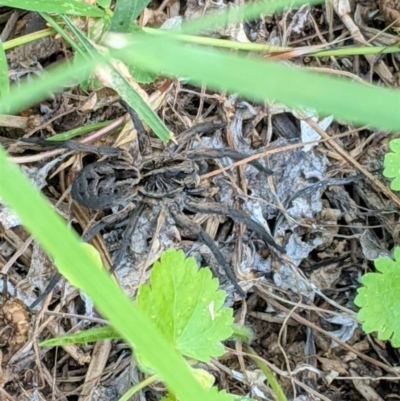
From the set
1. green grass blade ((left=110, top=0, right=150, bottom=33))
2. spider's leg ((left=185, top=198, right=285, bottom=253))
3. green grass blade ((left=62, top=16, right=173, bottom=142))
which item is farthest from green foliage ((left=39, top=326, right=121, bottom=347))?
green grass blade ((left=110, top=0, right=150, bottom=33))

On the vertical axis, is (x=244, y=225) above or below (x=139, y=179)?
below

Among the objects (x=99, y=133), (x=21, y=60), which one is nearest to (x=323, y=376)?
(x=99, y=133)

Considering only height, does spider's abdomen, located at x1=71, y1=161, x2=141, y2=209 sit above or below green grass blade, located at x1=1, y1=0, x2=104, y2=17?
below

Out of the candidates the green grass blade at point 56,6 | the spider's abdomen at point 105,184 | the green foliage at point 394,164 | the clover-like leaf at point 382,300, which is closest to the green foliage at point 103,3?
the green grass blade at point 56,6

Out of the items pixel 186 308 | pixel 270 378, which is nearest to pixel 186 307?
pixel 186 308

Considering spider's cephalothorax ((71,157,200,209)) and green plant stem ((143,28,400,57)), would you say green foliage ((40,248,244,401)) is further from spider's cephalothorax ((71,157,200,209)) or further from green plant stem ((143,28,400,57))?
green plant stem ((143,28,400,57))

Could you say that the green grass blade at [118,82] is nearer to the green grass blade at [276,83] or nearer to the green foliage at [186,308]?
the green foliage at [186,308]

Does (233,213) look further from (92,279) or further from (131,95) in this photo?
(92,279)
